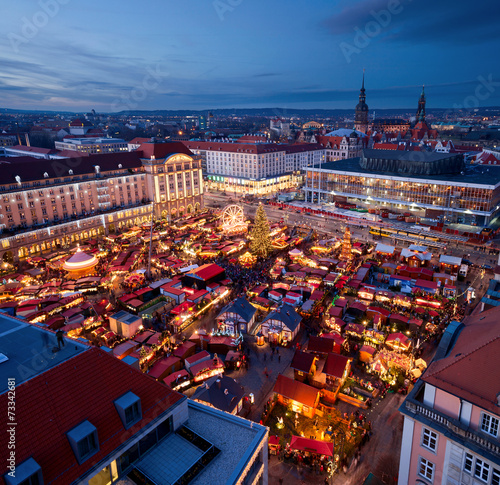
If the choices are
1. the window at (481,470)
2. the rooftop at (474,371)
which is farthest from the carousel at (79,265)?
the window at (481,470)

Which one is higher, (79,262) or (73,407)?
(73,407)

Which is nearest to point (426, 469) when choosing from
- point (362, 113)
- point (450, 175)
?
point (450, 175)

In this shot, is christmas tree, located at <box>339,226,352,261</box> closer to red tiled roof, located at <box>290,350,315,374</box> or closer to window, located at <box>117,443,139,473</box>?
red tiled roof, located at <box>290,350,315,374</box>

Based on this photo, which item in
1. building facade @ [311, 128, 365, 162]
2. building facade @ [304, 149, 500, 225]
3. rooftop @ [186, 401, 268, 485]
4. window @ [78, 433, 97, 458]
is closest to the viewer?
window @ [78, 433, 97, 458]

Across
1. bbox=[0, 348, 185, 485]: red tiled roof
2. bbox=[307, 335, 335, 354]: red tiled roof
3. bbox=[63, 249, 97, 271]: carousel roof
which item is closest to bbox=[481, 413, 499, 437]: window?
bbox=[0, 348, 185, 485]: red tiled roof

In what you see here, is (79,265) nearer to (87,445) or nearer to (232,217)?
(232,217)
